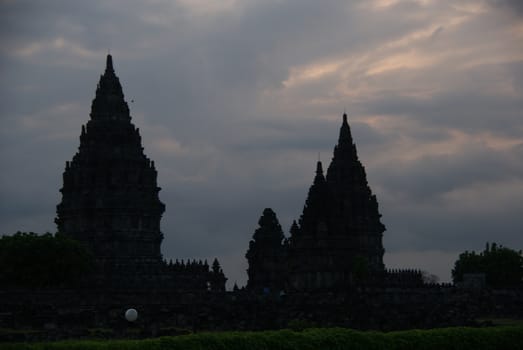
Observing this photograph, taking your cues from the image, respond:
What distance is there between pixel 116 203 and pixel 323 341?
92290 mm

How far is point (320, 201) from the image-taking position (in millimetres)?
154875

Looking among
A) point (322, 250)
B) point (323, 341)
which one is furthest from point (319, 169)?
point (323, 341)

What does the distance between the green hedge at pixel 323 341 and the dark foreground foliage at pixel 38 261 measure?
6466cm

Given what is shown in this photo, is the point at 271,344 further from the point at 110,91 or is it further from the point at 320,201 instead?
the point at 110,91

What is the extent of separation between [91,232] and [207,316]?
2722 inches

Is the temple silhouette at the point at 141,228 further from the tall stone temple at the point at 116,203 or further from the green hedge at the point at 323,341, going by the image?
the green hedge at the point at 323,341

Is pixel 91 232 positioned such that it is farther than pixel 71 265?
Yes

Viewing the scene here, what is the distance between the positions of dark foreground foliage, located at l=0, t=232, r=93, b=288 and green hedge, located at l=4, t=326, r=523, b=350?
6466 centimetres

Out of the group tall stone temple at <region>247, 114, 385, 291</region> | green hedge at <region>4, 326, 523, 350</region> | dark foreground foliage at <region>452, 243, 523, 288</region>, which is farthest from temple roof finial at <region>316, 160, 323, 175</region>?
green hedge at <region>4, 326, 523, 350</region>

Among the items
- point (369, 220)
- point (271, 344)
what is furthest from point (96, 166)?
point (271, 344)

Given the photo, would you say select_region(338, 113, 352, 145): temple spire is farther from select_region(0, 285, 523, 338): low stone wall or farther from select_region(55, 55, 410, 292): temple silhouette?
select_region(0, 285, 523, 338): low stone wall

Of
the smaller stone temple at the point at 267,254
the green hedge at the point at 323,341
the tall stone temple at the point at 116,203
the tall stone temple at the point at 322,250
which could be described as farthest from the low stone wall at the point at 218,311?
the smaller stone temple at the point at 267,254

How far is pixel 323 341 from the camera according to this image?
69.3 meters

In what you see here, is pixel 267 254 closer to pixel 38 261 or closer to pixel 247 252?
pixel 247 252
